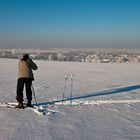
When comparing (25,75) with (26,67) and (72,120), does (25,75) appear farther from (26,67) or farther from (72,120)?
(72,120)

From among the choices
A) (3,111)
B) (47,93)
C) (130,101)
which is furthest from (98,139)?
(47,93)

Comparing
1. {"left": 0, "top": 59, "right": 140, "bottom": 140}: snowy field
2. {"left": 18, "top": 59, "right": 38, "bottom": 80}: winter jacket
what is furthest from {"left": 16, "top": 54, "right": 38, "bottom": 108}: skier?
{"left": 0, "top": 59, "right": 140, "bottom": 140}: snowy field

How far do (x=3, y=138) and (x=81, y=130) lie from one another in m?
1.84

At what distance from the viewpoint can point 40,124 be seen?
271 inches

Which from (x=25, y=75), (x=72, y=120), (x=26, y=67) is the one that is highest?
(x=26, y=67)

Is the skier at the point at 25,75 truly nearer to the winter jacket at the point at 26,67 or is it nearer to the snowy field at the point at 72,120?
the winter jacket at the point at 26,67

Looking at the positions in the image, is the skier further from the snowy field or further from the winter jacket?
the snowy field

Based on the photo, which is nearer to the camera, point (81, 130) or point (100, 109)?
point (81, 130)

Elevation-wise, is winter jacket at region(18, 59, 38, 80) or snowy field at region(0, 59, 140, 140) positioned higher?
winter jacket at region(18, 59, 38, 80)

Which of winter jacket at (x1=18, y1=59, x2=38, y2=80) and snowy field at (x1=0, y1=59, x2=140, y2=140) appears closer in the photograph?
snowy field at (x1=0, y1=59, x2=140, y2=140)

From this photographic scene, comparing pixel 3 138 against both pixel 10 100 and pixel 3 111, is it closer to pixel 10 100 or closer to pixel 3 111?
pixel 3 111

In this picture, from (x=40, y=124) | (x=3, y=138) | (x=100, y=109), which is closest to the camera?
(x=3, y=138)

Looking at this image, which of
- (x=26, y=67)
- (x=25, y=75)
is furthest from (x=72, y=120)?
(x=26, y=67)

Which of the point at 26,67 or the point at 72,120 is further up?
the point at 26,67
